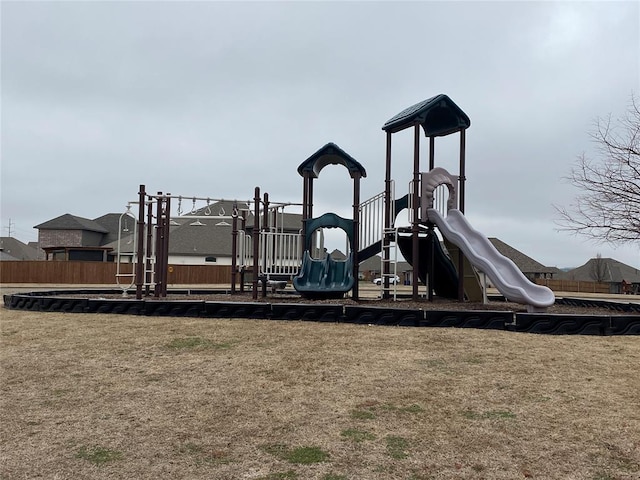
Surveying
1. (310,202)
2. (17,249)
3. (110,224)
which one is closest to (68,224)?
(110,224)

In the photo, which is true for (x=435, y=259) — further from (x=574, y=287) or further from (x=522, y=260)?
(x=522, y=260)

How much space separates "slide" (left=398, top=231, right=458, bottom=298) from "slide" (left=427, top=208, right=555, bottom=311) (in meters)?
0.81

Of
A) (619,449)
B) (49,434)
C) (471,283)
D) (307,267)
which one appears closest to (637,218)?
(471,283)

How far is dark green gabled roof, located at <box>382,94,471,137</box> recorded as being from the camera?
511 inches

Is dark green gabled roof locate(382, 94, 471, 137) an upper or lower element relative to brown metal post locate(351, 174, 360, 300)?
upper

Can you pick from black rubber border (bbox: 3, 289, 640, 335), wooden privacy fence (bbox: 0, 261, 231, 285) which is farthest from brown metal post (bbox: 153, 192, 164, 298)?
wooden privacy fence (bbox: 0, 261, 231, 285)

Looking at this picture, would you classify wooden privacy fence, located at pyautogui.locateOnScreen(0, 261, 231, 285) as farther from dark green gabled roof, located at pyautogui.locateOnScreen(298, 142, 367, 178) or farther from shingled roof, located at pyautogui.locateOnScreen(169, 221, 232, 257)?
dark green gabled roof, located at pyautogui.locateOnScreen(298, 142, 367, 178)

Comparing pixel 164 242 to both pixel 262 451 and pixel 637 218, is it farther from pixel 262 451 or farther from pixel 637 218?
pixel 637 218

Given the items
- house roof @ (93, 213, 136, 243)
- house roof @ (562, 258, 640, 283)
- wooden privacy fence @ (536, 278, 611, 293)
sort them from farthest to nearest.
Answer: house roof @ (562, 258, 640, 283), house roof @ (93, 213, 136, 243), wooden privacy fence @ (536, 278, 611, 293)

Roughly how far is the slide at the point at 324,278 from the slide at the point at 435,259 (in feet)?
6.00

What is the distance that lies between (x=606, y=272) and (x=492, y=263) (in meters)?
67.1

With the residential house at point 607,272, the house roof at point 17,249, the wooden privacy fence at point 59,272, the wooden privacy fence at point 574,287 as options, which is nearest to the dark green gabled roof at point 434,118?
the wooden privacy fence at point 59,272

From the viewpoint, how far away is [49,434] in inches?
163

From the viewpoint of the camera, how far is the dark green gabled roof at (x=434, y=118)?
42.5ft
